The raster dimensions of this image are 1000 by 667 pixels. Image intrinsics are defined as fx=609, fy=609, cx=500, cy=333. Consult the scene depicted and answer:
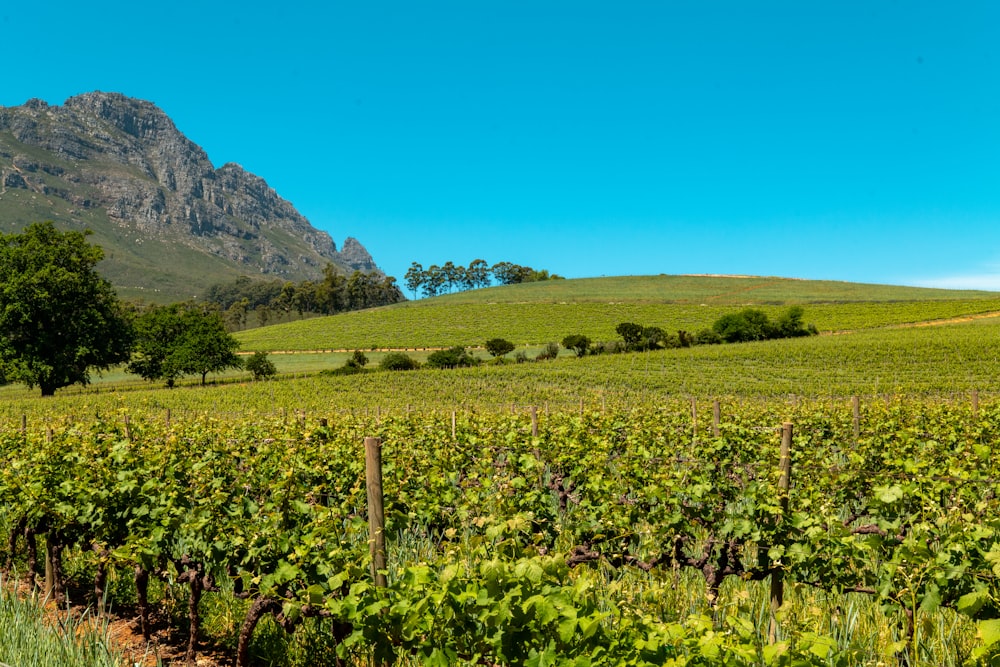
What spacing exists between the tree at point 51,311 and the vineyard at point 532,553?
35.6 meters

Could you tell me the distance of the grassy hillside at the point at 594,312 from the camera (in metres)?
71.0

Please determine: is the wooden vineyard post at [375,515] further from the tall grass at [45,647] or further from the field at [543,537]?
the tall grass at [45,647]

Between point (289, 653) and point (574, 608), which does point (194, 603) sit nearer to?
point (289, 653)

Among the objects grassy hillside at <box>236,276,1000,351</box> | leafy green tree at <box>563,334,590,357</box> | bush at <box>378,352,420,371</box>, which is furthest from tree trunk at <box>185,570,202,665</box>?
grassy hillside at <box>236,276,1000,351</box>

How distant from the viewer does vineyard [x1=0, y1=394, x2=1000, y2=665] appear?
303cm

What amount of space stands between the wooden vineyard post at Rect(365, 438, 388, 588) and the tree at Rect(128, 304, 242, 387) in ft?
169

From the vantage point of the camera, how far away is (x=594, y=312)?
3255 inches

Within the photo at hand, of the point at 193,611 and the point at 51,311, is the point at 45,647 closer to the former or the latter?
the point at 193,611

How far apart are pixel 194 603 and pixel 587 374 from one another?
40034 mm

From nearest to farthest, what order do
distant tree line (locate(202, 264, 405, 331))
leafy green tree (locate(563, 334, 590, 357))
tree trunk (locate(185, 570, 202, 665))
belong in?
tree trunk (locate(185, 570, 202, 665)) < leafy green tree (locate(563, 334, 590, 357)) < distant tree line (locate(202, 264, 405, 331))

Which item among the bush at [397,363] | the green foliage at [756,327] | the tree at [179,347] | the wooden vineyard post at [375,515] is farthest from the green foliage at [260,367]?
the wooden vineyard post at [375,515]

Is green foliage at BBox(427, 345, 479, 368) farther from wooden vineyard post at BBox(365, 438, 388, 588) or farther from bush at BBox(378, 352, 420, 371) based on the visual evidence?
wooden vineyard post at BBox(365, 438, 388, 588)

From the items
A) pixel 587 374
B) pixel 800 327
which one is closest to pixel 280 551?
pixel 587 374

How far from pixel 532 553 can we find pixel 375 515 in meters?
1.15
